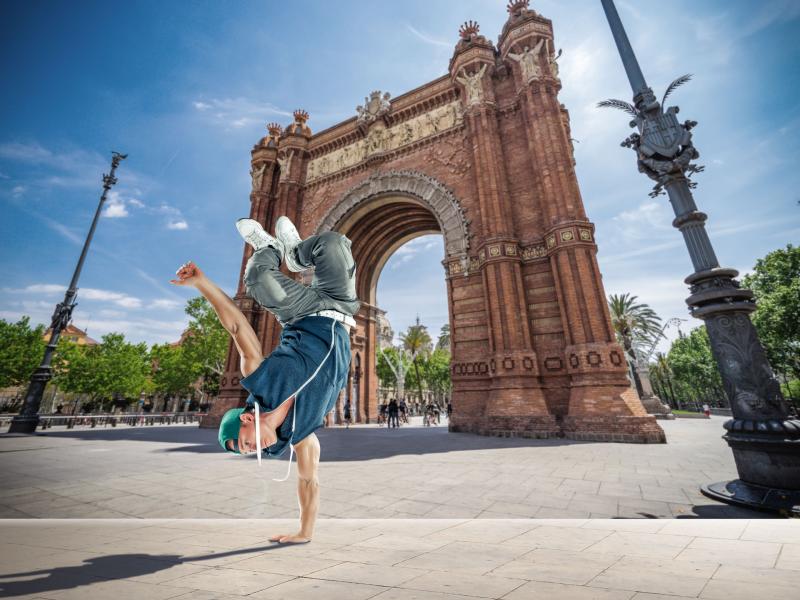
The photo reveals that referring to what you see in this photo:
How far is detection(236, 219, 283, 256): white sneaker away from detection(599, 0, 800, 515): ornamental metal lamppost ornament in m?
5.32

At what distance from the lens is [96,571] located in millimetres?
1810

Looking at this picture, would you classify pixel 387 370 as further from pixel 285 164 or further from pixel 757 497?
pixel 757 497

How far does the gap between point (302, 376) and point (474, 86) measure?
1681 centimetres

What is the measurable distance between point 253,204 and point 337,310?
2098 centimetres

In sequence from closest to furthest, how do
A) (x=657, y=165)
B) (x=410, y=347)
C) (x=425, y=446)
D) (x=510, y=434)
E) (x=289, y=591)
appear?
(x=289, y=591)
(x=657, y=165)
(x=425, y=446)
(x=510, y=434)
(x=410, y=347)

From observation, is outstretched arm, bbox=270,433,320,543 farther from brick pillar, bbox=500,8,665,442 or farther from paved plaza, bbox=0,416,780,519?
brick pillar, bbox=500,8,665,442

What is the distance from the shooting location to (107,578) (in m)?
1.70

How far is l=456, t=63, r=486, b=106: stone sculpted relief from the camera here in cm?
1478

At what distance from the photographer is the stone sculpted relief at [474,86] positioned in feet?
48.5

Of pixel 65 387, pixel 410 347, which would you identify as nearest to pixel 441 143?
pixel 410 347

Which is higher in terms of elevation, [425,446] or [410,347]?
[410,347]

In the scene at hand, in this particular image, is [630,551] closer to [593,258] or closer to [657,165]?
[657,165]

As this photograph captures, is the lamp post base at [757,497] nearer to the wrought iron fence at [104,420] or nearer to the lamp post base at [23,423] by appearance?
the lamp post base at [23,423]

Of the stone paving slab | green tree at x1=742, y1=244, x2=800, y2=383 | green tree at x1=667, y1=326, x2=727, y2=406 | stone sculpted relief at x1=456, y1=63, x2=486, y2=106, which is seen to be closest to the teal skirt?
the stone paving slab
